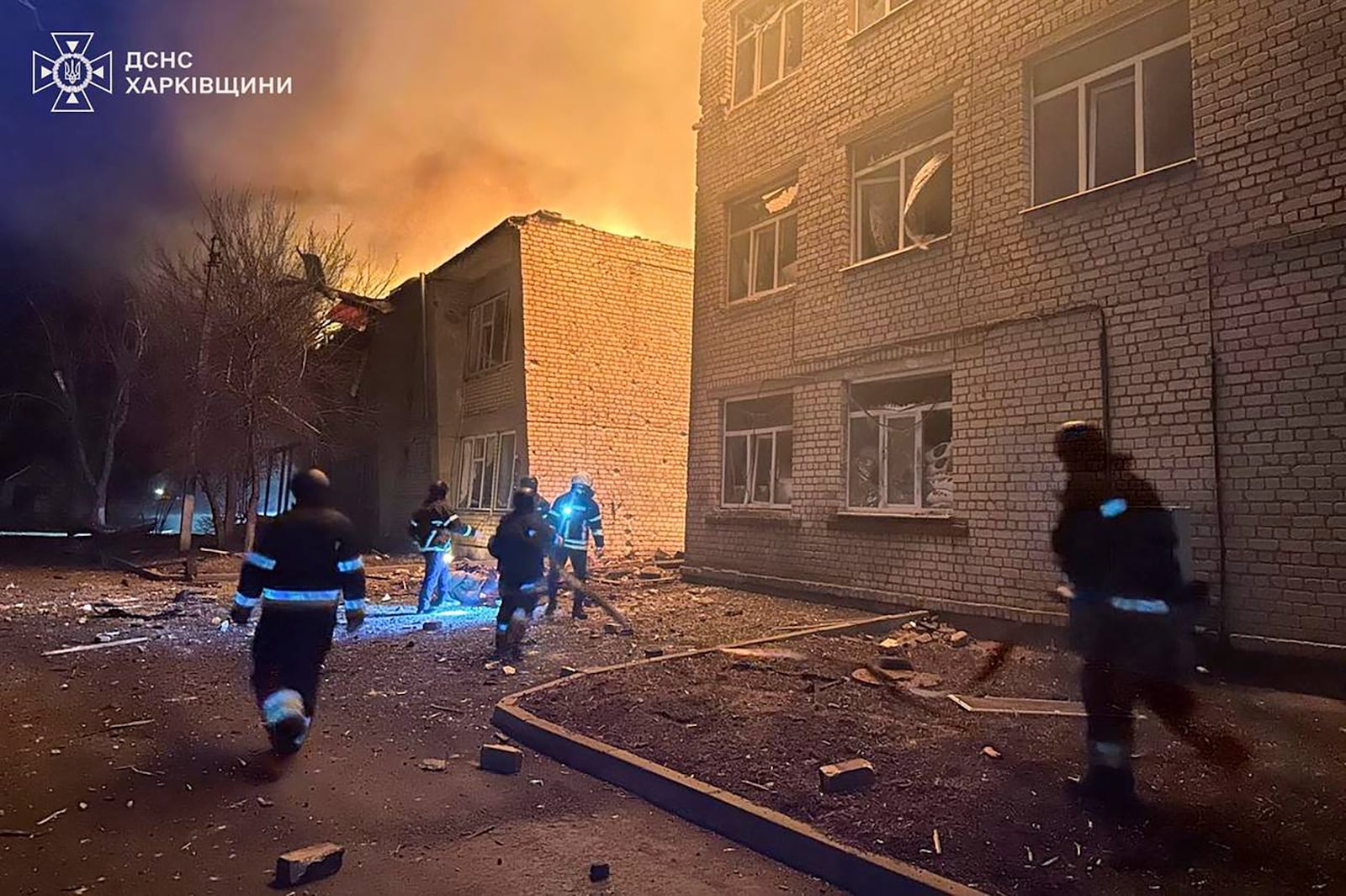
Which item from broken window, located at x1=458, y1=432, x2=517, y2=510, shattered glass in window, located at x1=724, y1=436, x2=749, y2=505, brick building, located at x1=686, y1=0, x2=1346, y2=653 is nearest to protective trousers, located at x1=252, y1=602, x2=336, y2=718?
brick building, located at x1=686, y1=0, x2=1346, y2=653

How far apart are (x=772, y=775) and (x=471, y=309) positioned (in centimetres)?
1620

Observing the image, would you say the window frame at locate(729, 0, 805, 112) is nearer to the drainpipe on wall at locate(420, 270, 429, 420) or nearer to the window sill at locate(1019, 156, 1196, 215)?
the window sill at locate(1019, 156, 1196, 215)

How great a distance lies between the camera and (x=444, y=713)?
248 inches

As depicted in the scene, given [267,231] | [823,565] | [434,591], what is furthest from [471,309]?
[823,565]

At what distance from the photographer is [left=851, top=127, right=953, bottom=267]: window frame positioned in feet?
31.4

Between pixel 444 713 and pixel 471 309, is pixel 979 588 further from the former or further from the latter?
pixel 471 309

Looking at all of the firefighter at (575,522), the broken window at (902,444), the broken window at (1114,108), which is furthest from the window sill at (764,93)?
the firefighter at (575,522)

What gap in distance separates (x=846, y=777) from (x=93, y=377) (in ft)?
127

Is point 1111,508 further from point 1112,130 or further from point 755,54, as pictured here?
point 755,54

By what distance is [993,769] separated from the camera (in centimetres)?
470

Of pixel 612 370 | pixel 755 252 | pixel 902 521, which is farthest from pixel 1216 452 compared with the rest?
pixel 612 370

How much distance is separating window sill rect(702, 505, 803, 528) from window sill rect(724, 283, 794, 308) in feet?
9.69

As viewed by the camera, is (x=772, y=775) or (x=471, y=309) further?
(x=471, y=309)

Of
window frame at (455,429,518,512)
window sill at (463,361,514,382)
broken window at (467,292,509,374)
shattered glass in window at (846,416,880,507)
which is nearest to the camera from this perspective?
shattered glass in window at (846,416,880,507)
